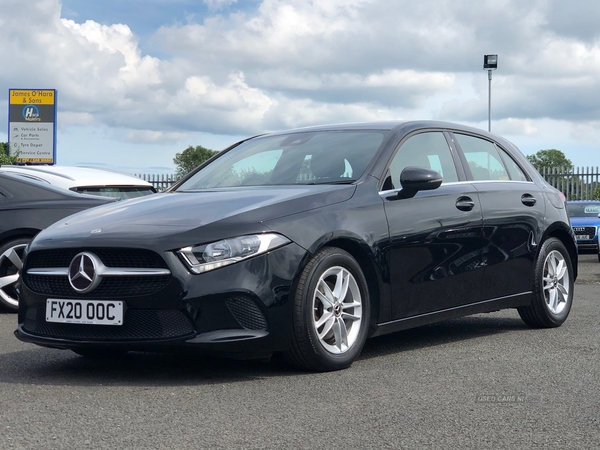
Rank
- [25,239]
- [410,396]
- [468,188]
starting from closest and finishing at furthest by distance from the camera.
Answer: [410,396] < [468,188] < [25,239]

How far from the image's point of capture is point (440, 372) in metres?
5.69

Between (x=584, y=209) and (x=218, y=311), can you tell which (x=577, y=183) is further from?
(x=218, y=311)

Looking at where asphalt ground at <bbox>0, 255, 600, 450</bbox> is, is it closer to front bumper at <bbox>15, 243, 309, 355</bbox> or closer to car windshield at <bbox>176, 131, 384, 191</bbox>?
front bumper at <bbox>15, 243, 309, 355</bbox>

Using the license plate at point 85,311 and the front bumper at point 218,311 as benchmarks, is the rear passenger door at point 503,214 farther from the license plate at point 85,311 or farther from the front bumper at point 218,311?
the license plate at point 85,311

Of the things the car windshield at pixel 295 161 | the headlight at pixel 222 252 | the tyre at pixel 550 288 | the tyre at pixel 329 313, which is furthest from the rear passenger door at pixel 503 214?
the headlight at pixel 222 252

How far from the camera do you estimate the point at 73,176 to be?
10.9 metres

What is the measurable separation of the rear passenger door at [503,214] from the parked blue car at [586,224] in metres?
15.0

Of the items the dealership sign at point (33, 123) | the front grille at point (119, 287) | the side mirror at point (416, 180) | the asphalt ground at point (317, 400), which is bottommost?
the asphalt ground at point (317, 400)

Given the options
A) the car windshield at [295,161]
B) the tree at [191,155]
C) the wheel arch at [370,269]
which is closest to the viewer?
the wheel arch at [370,269]

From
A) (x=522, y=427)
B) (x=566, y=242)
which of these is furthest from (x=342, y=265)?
(x=566, y=242)

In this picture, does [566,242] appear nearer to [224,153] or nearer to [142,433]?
[224,153]

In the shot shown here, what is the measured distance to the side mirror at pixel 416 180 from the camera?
20.5 feet

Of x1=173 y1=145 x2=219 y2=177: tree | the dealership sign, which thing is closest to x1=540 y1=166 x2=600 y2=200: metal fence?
the dealership sign

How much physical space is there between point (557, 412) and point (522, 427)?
0.40 m
